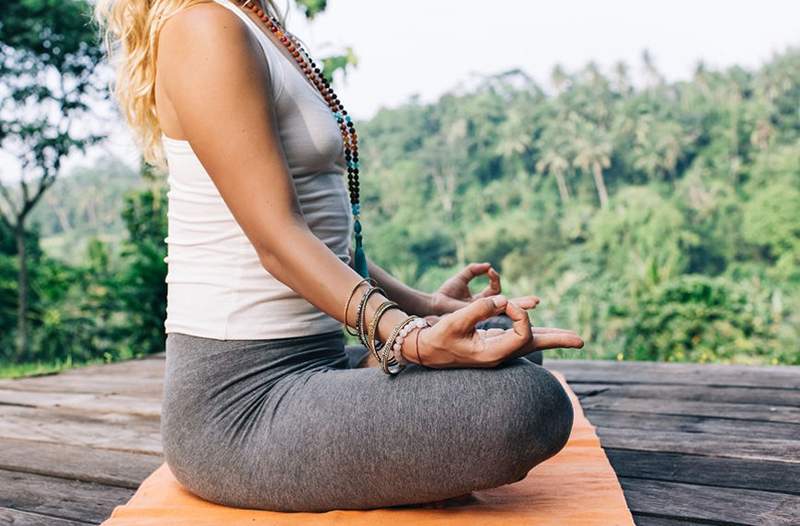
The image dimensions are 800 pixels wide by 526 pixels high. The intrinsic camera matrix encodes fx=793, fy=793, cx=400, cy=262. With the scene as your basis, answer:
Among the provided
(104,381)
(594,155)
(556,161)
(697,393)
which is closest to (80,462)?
(104,381)

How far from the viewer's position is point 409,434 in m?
0.98

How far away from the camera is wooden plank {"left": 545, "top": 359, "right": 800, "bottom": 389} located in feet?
7.23

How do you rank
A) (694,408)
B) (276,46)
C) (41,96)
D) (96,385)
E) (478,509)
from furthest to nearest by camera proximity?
(41,96) < (96,385) < (694,408) < (276,46) < (478,509)

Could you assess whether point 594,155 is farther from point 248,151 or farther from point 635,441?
point 248,151

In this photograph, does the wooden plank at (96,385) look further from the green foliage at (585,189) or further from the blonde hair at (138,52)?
the green foliage at (585,189)

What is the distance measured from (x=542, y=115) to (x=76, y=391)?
117 feet

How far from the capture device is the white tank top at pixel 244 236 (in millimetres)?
1131

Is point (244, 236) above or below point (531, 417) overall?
above

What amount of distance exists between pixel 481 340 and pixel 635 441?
785mm

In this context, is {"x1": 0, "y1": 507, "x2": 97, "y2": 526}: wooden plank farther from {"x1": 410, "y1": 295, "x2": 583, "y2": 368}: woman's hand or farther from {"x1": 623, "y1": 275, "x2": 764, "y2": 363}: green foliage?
{"x1": 623, "y1": 275, "x2": 764, "y2": 363}: green foliage

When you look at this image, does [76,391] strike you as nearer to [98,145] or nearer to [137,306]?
[137,306]

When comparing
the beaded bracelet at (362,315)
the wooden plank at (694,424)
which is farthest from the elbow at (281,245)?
the wooden plank at (694,424)

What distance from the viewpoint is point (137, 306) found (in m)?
5.74

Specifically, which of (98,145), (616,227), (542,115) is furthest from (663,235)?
(98,145)
